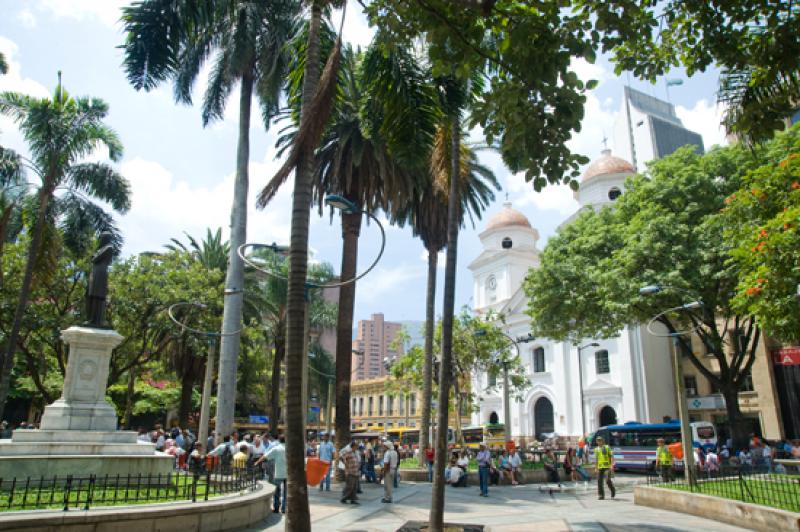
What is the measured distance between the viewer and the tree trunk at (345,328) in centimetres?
1884

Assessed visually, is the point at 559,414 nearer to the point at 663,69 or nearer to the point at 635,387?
the point at 635,387

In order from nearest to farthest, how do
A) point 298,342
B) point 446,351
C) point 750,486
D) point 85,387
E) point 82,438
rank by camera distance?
point 298,342 → point 446,351 → point 82,438 → point 750,486 → point 85,387

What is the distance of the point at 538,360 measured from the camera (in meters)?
49.0

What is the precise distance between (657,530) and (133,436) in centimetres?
1103

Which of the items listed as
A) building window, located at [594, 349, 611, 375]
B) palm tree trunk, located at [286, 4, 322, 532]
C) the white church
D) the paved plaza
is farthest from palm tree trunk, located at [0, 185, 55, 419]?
building window, located at [594, 349, 611, 375]

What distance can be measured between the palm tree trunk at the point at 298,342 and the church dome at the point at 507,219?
4832 cm

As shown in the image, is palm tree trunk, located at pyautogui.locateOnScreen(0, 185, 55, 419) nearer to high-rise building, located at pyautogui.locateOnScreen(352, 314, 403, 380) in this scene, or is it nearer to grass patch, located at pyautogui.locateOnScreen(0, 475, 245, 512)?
grass patch, located at pyautogui.locateOnScreen(0, 475, 245, 512)

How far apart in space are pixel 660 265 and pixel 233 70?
17842mm

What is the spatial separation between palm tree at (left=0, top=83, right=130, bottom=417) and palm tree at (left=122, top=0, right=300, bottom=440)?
14.0 ft

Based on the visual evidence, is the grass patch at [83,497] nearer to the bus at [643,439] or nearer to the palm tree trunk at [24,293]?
the palm tree trunk at [24,293]

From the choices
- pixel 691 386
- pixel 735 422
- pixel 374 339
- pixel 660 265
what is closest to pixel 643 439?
pixel 735 422

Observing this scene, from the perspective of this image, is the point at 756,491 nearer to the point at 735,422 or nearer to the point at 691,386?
the point at 735,422

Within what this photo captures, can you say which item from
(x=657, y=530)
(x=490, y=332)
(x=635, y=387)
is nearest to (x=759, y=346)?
(x=635, y=387)

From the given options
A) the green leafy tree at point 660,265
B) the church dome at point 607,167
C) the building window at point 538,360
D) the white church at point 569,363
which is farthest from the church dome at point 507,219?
the green leafy tree at point 660,265
